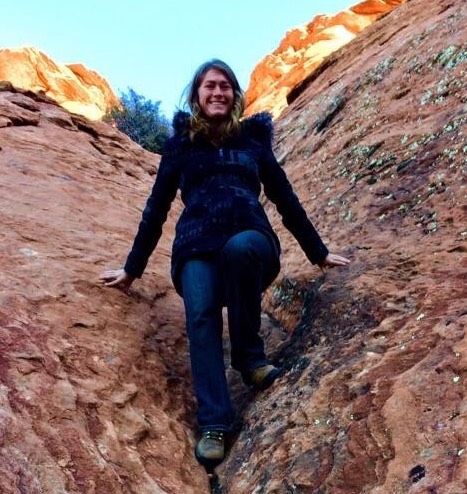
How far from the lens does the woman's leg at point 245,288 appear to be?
149 inches

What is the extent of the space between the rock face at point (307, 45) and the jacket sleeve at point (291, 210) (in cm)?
2990

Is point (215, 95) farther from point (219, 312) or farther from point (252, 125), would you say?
point (219, 312)

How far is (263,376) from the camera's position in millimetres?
3912

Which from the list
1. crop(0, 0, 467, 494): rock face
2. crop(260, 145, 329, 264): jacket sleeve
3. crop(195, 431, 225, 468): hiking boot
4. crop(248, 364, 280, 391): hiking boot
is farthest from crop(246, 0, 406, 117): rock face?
crop(195, 431, 225, 468): hiking boot

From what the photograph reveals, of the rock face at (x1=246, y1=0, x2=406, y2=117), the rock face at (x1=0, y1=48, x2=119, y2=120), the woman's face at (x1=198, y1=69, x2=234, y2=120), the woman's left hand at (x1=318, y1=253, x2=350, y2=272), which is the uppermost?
the rock face at (x1=246, y1=0, x2=406, y2=117)

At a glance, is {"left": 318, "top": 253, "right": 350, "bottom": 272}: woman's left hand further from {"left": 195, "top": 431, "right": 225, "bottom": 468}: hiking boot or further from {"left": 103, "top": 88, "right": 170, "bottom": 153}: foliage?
{"left": 103, "top": 88, "right": 170, "bottom": 153}: foliage

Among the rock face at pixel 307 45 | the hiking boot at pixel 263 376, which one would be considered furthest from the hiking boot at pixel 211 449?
the rock face at pixel 307 45

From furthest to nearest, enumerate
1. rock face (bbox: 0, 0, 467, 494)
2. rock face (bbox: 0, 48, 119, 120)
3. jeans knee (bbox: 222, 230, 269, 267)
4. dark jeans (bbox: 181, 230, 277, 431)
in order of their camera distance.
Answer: rock face (bbox: 0, 48, 119, 120), jeans knee (bbox: 222, 230, 269, 267), dark jeans (bbox: 181, 230, 277, 431), rock face (bbox: 0, 0, 467, 494)

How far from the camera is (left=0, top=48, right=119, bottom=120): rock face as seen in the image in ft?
144

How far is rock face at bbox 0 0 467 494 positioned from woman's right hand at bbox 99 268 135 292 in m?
0.08

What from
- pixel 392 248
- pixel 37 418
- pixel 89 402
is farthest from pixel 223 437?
pixel 392 248

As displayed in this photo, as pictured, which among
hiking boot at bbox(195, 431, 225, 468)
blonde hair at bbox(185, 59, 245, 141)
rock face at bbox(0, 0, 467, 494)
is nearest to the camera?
rock face at bbox(0, 0, 467, 494)

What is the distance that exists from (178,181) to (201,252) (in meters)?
0.72

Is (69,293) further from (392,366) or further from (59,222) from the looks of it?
(392,366)
